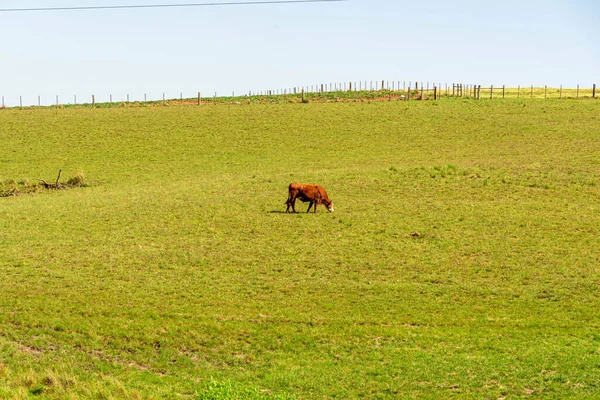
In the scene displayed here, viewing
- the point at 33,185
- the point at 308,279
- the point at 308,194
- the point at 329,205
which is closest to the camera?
the point at 308,279

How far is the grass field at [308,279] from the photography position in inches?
632

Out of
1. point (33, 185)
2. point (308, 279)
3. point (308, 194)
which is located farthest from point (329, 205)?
point (33, 185)

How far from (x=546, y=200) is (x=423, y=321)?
17032 mm

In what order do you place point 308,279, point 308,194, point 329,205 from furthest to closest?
1. point 329,205
2. point 308,194
3. point 308,279

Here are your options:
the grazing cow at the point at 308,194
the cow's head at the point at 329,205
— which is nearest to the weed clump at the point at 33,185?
the grazing cow at the point at 308,194

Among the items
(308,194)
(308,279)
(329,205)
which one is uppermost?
(308,194)

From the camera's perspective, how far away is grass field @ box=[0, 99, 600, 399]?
16047mm

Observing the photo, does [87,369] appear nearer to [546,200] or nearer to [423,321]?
[423,321]

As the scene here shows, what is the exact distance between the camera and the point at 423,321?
63.7 feet

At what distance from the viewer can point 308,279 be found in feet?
76.0

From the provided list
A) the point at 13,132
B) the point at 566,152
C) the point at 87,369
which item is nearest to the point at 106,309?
the point at 87,369

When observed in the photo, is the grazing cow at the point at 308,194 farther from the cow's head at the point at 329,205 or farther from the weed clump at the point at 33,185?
the weed clump at the point at 33,185

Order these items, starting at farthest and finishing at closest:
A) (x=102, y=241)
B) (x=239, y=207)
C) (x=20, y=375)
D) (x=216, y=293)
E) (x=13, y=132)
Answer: (x=13, y=132)
(x=239, y=207)
(x=102, y=241)
(x=216, y=293)
(x=20, y=375)

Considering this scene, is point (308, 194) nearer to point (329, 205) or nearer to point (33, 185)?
point (329, 205)
